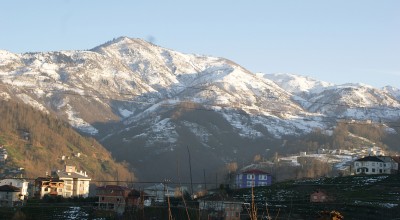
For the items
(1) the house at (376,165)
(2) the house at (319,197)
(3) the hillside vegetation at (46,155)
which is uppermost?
(3) the hillside vegetation at (46,155)

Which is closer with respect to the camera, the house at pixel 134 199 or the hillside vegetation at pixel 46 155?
the house at pixel 134 199

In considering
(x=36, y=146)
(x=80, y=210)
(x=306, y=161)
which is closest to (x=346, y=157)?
→ (x=306, y=161)

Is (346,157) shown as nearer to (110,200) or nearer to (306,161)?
(306,161)

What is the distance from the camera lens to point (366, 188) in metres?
74.1

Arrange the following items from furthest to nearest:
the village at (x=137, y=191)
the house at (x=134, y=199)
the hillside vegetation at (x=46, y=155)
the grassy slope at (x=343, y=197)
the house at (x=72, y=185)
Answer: the hillside vegetation at (x=46, y=155), the house at (x=72, y=185), the village at (x=137, y=191), the grassy slope at (x=343, y=197), the house at (x=134, y=199)

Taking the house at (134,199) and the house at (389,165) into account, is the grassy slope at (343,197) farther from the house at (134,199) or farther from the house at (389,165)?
the house at (389,165)

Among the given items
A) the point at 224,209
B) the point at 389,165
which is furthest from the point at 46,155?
the point at 224,209

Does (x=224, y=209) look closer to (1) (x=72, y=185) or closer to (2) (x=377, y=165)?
(1) (x=72, y=185)

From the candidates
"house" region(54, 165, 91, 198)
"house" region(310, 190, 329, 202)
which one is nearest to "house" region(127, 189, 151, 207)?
"house" region(310, 190, 329, 202)

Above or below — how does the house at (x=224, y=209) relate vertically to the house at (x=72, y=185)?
below

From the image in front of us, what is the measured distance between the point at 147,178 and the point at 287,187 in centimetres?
11573

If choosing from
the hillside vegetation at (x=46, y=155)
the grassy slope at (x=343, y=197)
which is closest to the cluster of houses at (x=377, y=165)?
the grassy slope at (x=343, y=197)

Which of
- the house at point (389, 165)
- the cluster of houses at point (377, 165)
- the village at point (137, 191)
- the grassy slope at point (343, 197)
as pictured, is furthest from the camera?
the cluster of houses at point (377, 165)

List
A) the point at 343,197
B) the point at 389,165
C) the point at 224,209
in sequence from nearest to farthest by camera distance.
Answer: the point at 224,209 → the point at 343,197 → the point at 389,165
